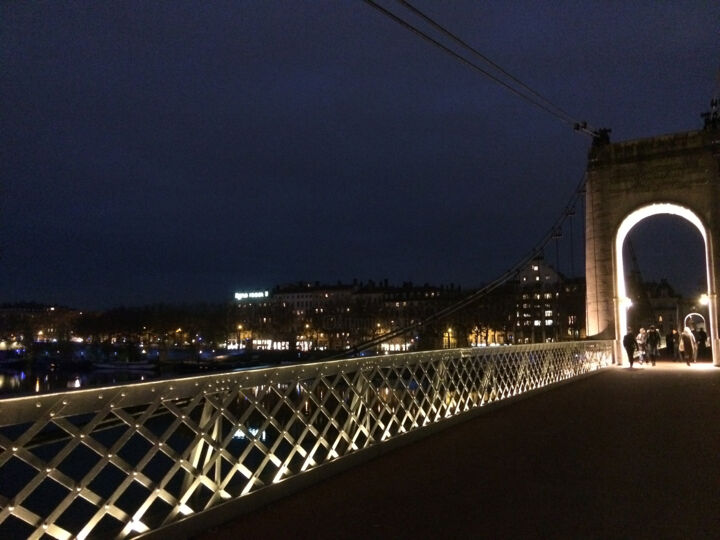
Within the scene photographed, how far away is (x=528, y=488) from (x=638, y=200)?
19.6 m

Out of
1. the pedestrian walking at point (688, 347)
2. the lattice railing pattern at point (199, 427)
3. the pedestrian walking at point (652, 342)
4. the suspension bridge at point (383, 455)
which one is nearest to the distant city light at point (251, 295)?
the pedestrian walking at point (652, 342)

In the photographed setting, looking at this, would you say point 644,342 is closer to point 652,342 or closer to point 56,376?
point 652,342

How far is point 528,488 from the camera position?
6.08 m

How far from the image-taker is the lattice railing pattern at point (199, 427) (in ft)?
12.7

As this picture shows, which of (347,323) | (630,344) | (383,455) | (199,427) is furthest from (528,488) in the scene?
(347,323)

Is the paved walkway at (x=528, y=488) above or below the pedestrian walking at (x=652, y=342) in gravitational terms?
below

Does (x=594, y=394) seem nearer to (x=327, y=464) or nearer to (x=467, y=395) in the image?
(x=467, y=395)

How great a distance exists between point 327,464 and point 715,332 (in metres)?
19.3

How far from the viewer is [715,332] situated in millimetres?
21703

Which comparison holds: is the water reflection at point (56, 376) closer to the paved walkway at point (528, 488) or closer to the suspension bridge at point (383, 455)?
the suspension bridge at point (383, 455)

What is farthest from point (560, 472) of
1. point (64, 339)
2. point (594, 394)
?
point (64, 339)

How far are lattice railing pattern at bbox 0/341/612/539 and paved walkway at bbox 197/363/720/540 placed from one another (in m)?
0.40

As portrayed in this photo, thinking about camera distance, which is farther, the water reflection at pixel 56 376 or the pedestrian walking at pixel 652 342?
the water reflection at pixel 56 376

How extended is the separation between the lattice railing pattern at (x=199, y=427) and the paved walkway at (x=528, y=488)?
1.30 feet
